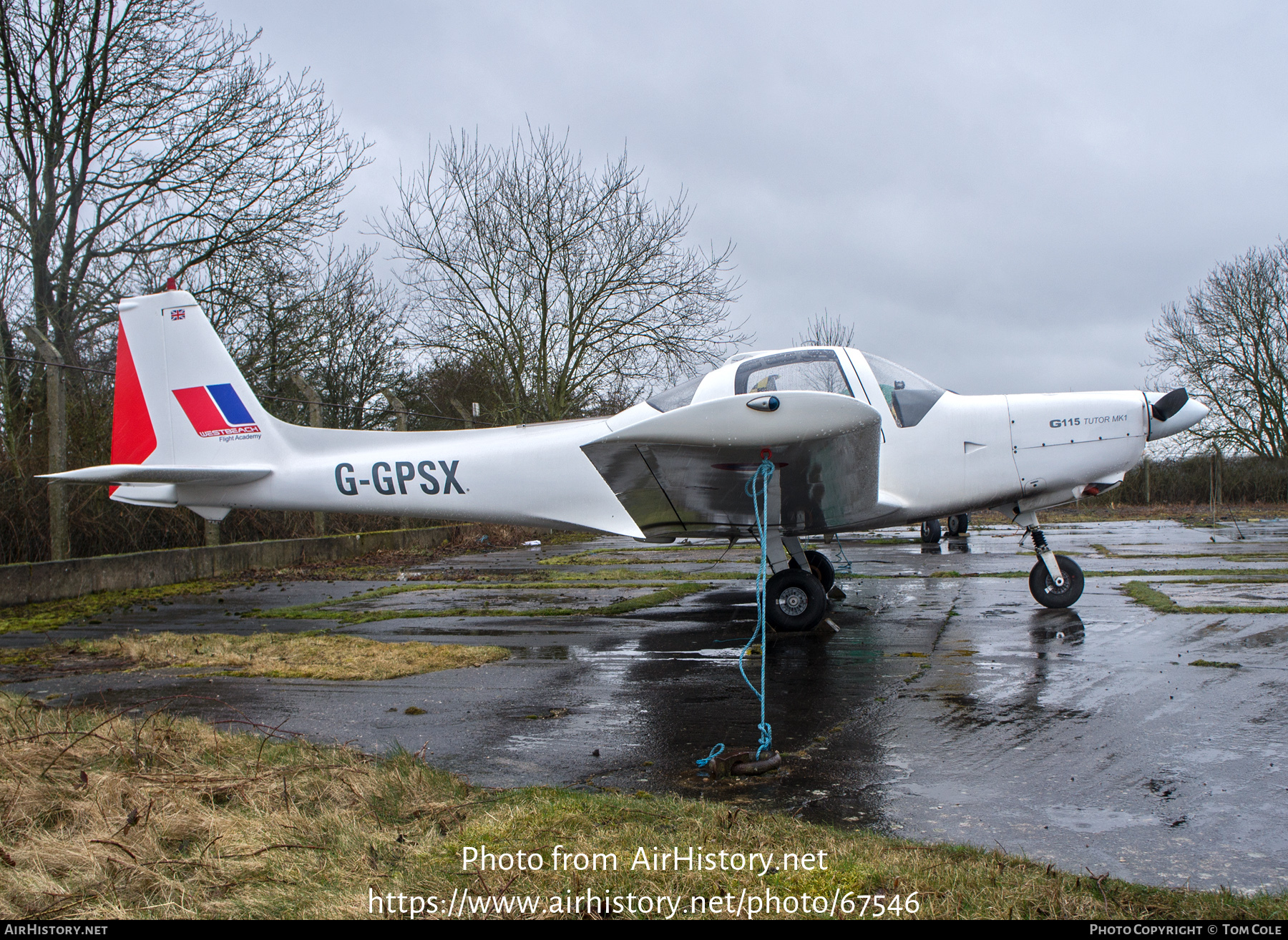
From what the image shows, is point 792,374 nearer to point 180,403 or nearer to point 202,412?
point 202,412

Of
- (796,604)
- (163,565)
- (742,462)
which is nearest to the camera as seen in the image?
(742,462)

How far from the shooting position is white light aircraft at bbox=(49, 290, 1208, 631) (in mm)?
6949

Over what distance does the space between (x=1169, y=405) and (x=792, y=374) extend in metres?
3.34

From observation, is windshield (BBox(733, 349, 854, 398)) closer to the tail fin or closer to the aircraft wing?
the aircraft wing

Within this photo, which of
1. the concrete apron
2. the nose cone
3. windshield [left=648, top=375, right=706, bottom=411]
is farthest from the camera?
the concrete apron

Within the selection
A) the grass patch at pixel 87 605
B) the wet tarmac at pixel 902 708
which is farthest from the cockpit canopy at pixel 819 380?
the grass patch at pixel 87 605

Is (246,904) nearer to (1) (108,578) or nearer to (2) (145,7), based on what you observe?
(1) (108,578)

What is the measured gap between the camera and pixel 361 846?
8.28ft

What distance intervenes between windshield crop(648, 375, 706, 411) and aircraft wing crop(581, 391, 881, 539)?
37.2 inches

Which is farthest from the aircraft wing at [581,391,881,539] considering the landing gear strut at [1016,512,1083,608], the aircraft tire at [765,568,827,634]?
the landing gear strut at [1016,512,1083,608]

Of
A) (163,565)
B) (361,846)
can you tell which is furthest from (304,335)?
(361,846)

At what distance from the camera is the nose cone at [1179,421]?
7.30 metres

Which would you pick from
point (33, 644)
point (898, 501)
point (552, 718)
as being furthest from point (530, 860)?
point (33, 644)

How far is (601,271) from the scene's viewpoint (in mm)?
21469
